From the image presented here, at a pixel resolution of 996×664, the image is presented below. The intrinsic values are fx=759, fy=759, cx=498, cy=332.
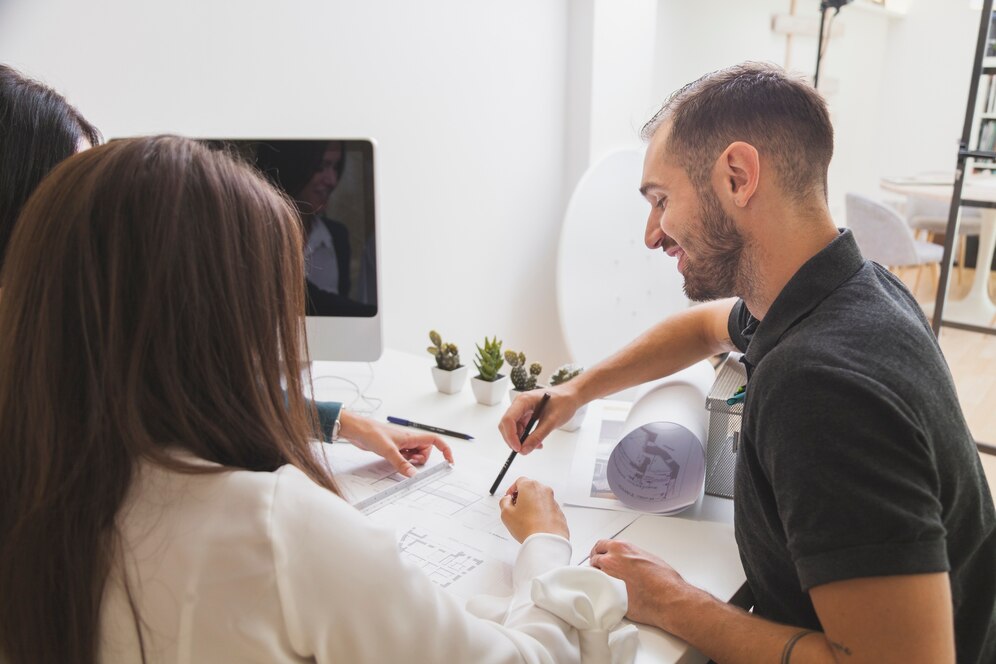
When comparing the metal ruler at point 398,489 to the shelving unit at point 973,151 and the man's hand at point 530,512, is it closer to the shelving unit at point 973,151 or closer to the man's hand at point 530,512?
the man's hand at point 530,512

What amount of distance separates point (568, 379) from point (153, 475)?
923mm

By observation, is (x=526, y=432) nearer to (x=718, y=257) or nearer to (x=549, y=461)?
(x=549, y=461)

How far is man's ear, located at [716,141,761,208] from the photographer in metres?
0.95

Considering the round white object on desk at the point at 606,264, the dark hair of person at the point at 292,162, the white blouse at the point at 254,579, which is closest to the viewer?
the white blouse at the point at 254,579

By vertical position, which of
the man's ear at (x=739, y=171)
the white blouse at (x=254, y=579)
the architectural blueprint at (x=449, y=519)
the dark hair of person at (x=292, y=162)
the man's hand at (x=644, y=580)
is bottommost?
the architectural blueprint at (x=449, y=519)

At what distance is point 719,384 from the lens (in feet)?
3.88

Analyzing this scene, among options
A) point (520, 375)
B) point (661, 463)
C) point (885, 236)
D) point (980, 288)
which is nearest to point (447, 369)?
point (520, 375)

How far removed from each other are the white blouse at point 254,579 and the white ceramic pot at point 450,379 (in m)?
0.91

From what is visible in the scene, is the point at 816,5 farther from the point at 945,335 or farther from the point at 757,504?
the point at 757,504

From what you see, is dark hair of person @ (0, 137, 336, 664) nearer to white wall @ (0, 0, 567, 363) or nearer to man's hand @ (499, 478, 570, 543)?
man's hand @ (499, 478, 570, 543)

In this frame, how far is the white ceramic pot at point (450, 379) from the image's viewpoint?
154 cm

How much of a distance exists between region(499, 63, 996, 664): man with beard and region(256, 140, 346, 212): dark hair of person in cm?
60

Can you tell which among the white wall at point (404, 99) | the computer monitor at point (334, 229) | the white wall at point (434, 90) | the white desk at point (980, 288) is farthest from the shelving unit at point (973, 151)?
the computer monitor at point (334, 229)

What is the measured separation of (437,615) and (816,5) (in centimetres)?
454
